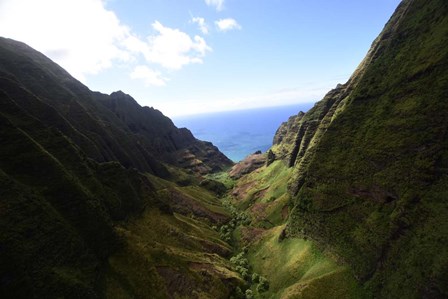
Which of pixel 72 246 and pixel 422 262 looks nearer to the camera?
pixel 422 262

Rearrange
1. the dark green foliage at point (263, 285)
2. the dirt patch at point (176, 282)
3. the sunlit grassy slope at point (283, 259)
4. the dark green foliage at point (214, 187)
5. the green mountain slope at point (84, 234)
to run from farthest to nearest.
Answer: the dark green foliage at point (214, 187) → the dark green foliage at point (263, 285) → the dirt patch at point (176, 282) → the sunlit grassy slope at point (283, 259) → the green mountain slope at point (84, 234)

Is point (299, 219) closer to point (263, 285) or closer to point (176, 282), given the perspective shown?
point (263, 285)

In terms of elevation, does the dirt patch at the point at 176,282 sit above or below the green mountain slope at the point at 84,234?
below

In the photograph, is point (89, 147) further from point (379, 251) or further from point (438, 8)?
point (438, 8)

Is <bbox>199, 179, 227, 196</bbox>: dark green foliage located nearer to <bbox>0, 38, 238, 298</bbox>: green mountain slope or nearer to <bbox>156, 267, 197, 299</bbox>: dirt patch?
<bbox>0, 38, 238, 298</bbox>: green mountain slope

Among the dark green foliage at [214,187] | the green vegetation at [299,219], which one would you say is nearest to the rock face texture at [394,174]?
the green vegetation at [299,219]

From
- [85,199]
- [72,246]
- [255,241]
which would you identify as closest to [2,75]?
[85,199]

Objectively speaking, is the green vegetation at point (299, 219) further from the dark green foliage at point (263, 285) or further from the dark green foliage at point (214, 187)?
the dark green foliage at point (214, 187)

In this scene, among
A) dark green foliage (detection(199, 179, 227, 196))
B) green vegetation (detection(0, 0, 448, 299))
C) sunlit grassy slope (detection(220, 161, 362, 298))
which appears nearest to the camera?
green vegetation (detection(0, 0, 448, 299))

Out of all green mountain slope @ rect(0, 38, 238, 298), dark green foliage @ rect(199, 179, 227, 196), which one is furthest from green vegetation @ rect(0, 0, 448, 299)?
dark green foliage @ rect(199, 179, 227, 196)
